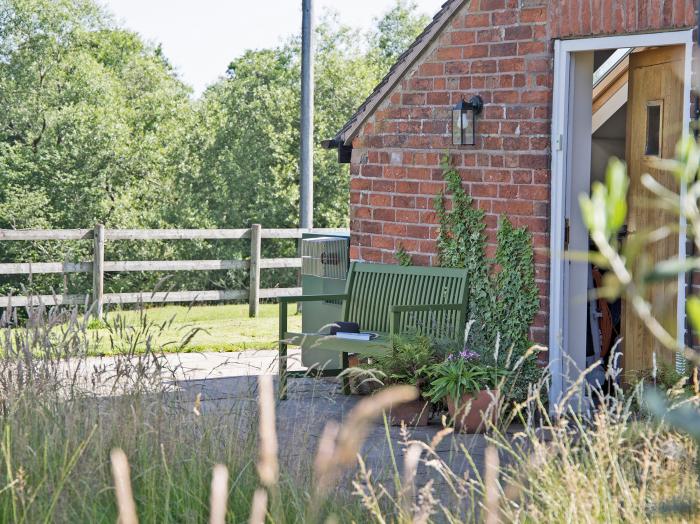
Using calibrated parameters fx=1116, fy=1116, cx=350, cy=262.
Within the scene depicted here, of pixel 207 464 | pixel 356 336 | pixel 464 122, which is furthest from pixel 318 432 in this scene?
pixel 464 122

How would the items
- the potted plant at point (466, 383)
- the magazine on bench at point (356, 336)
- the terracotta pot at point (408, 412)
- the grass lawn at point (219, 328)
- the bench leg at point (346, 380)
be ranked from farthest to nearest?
the grass lawn at point (219, 328) < the bench leg at point (346, 380) < the magazine on bench at point (356, 336) < the terracotta pot at point (408, 412) < the potted plant at point (466, 383)

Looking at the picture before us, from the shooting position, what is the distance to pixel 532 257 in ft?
23.1

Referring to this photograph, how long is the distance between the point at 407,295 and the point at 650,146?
1.89 meters

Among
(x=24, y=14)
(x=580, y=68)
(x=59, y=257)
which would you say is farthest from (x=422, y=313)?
(x=24, y=14)

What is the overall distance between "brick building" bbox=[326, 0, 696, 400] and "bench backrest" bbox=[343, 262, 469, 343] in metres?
0.21

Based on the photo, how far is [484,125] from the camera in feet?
24.0

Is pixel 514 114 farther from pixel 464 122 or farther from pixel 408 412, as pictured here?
pixel 408 412

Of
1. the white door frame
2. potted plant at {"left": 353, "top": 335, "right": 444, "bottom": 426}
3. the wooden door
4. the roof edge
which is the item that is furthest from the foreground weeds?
the roof edge

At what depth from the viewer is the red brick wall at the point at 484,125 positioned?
6.79 meters

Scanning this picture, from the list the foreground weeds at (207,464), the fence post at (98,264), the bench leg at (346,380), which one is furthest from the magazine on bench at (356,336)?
the fence post at (98,264)

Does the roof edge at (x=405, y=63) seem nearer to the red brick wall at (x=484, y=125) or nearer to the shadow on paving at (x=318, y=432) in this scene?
the red brick wall at (x=484, y=125)

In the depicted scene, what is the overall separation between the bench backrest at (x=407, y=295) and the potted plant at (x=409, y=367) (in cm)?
22

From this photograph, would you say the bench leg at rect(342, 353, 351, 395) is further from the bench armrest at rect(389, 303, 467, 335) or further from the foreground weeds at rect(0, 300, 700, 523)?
the foreground weeds at rect(0, 300, 700, 523)

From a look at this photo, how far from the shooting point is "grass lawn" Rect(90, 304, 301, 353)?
10.5 metres
